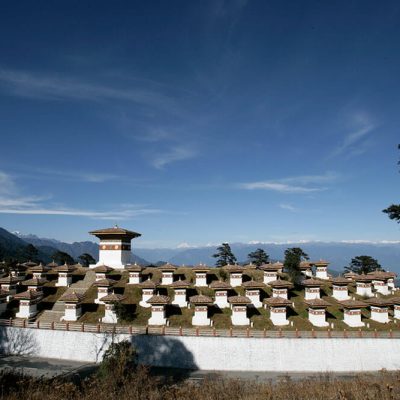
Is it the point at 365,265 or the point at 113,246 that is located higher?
the point at 113,246

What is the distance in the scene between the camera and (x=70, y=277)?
4141 cm

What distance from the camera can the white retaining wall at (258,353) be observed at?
25.3 metres

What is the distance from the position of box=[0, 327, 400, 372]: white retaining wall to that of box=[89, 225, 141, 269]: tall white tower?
802 inches

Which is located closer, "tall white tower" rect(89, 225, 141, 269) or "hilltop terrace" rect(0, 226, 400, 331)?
"hilltop terrace" rect(0, 226, 400, 331)

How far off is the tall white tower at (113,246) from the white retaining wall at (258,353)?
66.9ft

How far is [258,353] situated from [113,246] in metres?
28.1

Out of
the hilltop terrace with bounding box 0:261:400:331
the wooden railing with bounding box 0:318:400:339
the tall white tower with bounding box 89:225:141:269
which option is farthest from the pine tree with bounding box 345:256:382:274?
the tall white tower with bounding box 89:225:141:269

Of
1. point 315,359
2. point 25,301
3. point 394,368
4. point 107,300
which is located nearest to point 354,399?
point 315,359

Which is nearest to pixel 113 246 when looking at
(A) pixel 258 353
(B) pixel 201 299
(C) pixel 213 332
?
(B) pixel 201 299

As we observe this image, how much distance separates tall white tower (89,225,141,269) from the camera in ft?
154

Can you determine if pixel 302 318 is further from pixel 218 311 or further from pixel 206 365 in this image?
pixel 206 365

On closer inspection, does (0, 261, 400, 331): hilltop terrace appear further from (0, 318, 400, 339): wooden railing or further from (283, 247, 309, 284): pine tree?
(0, 318, 400, 339): wooden railing

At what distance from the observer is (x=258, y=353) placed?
2548cm

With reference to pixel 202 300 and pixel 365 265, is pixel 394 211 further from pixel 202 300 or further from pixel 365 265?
pixel 365 265
